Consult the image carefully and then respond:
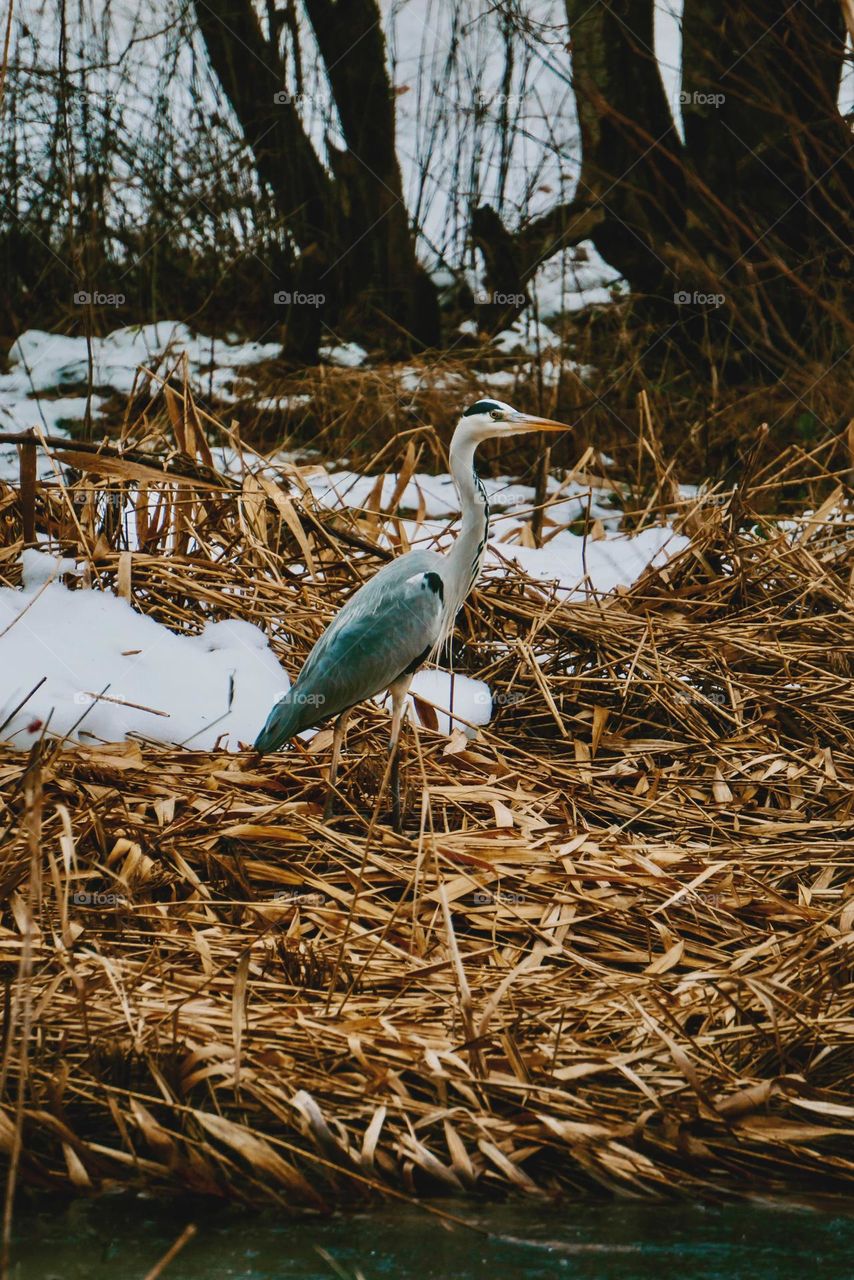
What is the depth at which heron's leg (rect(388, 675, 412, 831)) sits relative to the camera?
11.5ft

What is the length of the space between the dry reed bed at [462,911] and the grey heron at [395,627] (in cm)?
22

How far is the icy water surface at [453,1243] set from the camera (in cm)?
203

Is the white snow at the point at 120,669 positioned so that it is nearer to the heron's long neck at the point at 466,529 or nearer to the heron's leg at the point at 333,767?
the heron's leg at the point at 333,767

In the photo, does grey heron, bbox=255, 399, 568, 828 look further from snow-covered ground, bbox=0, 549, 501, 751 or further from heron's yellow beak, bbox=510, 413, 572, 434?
snow-covered ground, bbox=0, 549, 501, 751

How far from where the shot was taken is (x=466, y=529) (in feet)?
12.5

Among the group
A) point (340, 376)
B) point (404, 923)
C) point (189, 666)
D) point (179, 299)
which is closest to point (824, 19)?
point (340, 376)

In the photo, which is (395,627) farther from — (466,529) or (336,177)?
(336,177)

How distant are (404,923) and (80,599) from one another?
1.62 metres

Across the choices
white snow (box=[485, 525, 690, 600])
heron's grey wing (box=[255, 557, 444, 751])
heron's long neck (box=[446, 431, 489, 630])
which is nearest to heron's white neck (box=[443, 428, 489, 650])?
heron's long neck (box=[446, 431, 489, 630])

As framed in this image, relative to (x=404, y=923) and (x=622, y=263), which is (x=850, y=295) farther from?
(x=404, y=923)

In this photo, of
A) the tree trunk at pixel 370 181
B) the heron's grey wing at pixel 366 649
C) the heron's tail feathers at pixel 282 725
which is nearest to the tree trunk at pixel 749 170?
the tree trunk at pixel 370 181

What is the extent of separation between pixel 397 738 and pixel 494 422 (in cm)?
95

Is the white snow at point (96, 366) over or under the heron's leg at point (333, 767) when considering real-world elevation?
over

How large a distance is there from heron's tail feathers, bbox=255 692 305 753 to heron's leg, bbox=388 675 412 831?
0.29 m
